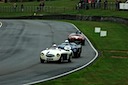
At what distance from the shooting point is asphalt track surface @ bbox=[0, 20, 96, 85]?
24.5 meters

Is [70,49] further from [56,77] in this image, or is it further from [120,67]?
[56,77]

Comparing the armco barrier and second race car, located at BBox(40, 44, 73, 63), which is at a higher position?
second race car, located at BBox(40, 44, 73, 63)

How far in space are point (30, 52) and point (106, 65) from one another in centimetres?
857

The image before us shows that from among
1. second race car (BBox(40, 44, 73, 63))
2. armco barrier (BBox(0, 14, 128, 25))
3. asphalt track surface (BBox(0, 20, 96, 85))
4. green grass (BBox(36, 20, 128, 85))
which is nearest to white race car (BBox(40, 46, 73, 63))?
second race car (BBox(40, 44, 73, 63))

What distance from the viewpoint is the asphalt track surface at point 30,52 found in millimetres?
24500

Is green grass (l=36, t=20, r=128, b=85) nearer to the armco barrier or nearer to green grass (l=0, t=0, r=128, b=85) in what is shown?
green grass (l=0, t=0, r=128, b=85)

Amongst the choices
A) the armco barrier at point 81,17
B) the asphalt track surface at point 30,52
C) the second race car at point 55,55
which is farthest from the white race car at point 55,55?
the armco barrier at point 81,17

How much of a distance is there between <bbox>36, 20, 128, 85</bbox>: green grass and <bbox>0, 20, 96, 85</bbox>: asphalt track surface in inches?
35.8

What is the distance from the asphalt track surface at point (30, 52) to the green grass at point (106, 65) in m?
0.91

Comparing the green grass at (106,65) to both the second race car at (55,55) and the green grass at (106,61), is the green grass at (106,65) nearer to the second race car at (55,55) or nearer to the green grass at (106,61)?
the green grass at (106,61)

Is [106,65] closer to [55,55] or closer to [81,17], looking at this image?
[55,55]

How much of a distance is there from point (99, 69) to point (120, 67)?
83.0 inches

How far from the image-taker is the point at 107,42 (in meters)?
48.3

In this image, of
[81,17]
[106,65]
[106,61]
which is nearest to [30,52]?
[106,61]
